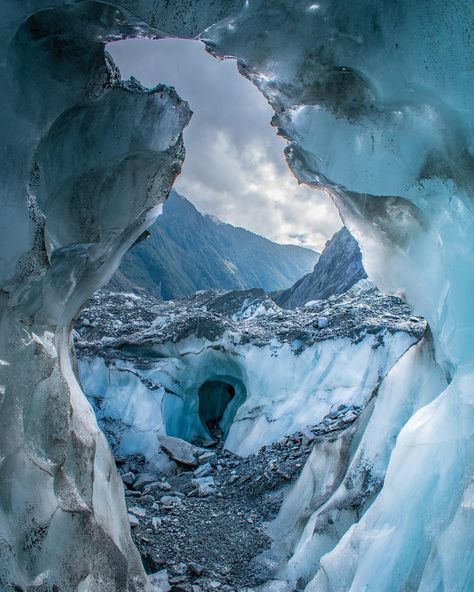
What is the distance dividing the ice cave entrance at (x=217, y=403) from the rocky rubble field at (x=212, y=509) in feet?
9.62

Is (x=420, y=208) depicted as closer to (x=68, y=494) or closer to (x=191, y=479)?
(x=68, y=494)

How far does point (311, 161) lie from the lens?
12.3ft

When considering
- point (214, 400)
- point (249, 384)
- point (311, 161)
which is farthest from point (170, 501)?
point (214, 400)

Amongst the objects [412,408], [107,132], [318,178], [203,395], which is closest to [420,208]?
[318,178]

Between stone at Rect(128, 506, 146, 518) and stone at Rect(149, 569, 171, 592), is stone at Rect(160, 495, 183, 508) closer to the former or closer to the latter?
stone at Rect(128, 506, 146, 518)

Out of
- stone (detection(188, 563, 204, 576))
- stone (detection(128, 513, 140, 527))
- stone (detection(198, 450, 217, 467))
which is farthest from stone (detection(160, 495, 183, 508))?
stone (detection(198, 450, 217, 467))

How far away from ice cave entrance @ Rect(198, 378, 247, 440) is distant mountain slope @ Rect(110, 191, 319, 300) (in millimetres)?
40758

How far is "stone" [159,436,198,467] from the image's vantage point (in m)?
7.55

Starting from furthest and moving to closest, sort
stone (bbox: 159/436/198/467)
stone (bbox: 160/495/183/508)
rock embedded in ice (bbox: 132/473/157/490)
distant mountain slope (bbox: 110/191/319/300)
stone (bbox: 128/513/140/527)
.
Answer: distant mountain slope (bbox: 110/191/319/300)
stone (bbox: 159/436/198/467)
rock embedded in ice (bbox: 132/473/157/490)
stone (bbox: 160/495/183/508)
stone (bbox: 128/513/140/527)

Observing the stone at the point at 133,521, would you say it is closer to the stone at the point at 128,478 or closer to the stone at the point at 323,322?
the stone at the point at 128,478

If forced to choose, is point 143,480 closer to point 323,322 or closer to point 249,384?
point 249,384

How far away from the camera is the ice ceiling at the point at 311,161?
272 cm

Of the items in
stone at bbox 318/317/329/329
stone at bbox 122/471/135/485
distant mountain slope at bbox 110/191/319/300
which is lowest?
stone at bbox 122/471/135/485

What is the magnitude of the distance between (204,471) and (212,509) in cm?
125
